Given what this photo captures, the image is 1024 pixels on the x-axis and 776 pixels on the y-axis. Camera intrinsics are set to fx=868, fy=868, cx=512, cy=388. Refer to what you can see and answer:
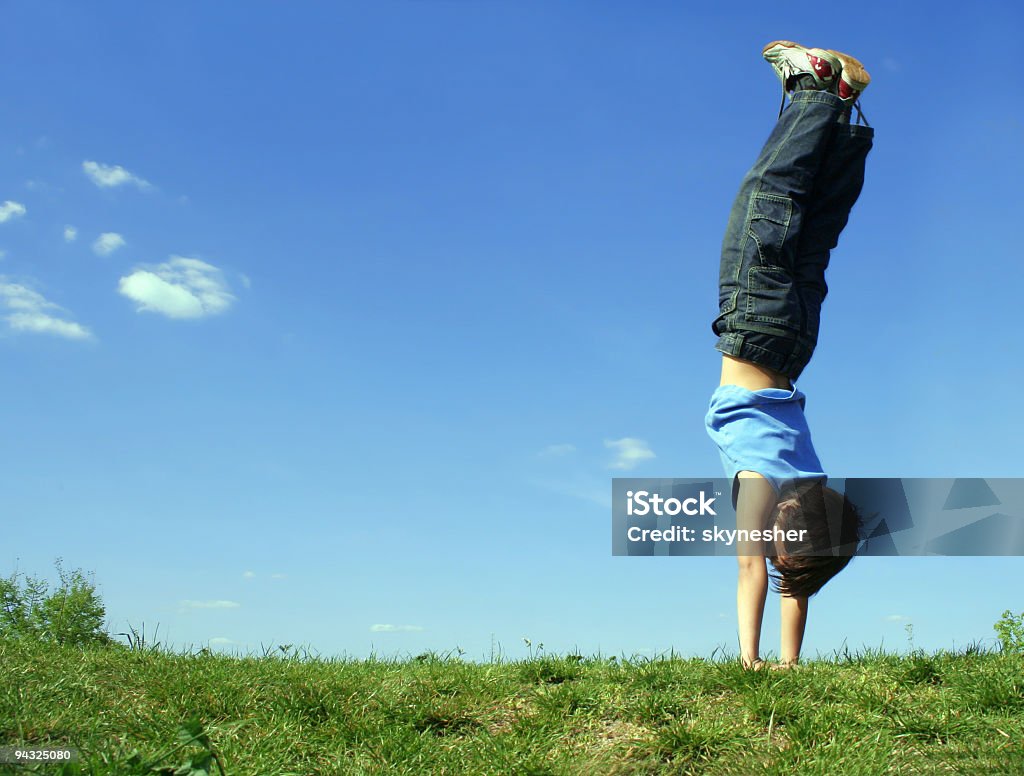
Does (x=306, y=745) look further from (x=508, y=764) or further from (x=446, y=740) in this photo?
(x=508, y=764)

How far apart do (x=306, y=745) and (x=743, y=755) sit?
2.11 m

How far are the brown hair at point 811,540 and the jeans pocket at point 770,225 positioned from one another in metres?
1.39

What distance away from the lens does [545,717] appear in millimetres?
4465

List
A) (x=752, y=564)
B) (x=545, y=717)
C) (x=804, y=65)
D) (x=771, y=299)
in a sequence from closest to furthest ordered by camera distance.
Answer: (x=545, y=717)
(x=752, y=564)
(x=771, y=299)
(x=804, y=65)

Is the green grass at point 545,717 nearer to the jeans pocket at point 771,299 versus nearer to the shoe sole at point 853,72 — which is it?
the jeans pocket at point 771,299

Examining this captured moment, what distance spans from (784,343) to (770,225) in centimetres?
72

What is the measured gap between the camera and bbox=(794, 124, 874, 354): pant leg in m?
5.43

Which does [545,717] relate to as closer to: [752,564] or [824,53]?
[752,564]

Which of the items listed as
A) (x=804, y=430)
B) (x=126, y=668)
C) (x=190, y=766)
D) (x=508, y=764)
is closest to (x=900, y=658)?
(x=804, y=430)

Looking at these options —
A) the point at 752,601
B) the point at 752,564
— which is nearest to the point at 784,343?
the point at 752,564

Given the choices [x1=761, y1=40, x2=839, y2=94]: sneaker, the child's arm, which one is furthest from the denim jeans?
the child's arm

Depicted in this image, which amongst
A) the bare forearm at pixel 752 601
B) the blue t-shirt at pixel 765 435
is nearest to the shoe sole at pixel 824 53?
the blue t-shirt at pixel 765 435

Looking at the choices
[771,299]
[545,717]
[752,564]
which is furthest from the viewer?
[771,299]

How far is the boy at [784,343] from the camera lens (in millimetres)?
5047
